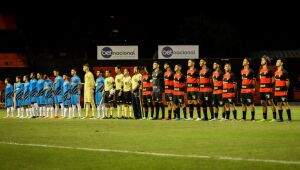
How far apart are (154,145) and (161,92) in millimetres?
13178

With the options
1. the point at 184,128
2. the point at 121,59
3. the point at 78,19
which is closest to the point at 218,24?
the point at 78,19

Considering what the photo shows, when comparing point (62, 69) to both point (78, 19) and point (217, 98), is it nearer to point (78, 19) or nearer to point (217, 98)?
point (217, 98)

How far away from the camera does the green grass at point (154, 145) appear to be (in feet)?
44.6

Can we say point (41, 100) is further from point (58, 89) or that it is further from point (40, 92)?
point (58, 89)

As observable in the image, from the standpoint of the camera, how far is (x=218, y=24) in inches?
3634

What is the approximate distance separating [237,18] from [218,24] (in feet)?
9.55

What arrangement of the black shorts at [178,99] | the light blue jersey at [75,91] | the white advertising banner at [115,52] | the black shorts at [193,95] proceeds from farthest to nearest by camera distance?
the white advertising banner at [115,52] < the light blue jersey at [75,91] < the black shorts at [178,99] < the black shorts at [193,95]

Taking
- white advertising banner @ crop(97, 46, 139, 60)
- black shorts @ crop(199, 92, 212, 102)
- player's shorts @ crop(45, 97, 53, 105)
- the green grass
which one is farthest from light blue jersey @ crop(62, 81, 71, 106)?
white advertising banner @ crop(97, 46, 139, 60)

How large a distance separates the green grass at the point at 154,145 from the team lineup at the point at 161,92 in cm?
280

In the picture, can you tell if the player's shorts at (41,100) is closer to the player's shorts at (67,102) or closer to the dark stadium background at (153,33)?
the player's shorts at (67,102)

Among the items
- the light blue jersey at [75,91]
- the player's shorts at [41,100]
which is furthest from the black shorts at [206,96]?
the player's shorts at [41,100]

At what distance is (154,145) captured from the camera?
17141mm

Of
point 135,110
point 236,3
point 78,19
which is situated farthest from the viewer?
point 236,3

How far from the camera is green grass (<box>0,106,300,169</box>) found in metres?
13.6
